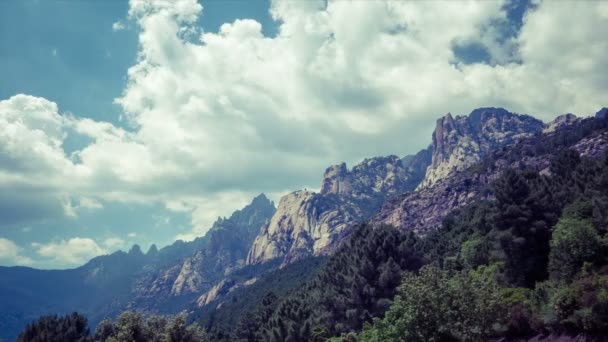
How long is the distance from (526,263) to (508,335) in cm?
2705

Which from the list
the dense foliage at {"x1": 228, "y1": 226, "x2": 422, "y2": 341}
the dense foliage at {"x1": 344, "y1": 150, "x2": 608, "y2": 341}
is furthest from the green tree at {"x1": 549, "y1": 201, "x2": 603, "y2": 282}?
the dense foliage at {"x1": 228, "y1": 226, "x2": 422, "y2": 341}

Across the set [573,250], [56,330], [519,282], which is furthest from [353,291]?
[56,330]

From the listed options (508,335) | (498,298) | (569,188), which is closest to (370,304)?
(508,335)

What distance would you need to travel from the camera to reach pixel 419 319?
26.2 m

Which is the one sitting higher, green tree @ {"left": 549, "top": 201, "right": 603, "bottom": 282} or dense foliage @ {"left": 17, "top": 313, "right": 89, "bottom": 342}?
green tree @ {"left": 549, "top": 201, "right": 603, "bottom": 282}

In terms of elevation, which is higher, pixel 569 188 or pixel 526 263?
pixel 569 188

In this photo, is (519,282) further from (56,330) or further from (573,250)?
(56,330)

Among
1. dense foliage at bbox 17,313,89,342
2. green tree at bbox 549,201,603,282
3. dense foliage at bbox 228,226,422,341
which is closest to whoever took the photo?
green tree at bbox 549,201,603,282

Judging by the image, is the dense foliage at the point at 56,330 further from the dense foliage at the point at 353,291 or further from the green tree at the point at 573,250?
the green tree at the point at 573,250

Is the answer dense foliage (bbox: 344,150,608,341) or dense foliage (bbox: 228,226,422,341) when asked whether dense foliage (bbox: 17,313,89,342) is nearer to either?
dense foliage (bbox: 228,226,422,341)

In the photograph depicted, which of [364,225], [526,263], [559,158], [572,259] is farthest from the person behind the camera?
[559,158]

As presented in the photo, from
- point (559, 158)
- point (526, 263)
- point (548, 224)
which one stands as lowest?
point (526, 263)

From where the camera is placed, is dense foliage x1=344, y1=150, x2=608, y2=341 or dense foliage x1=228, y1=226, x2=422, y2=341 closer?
dense foliage x1=344, y1=150, x2=608, y2=341

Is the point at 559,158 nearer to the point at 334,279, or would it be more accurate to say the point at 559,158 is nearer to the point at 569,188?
the point at 569,188
